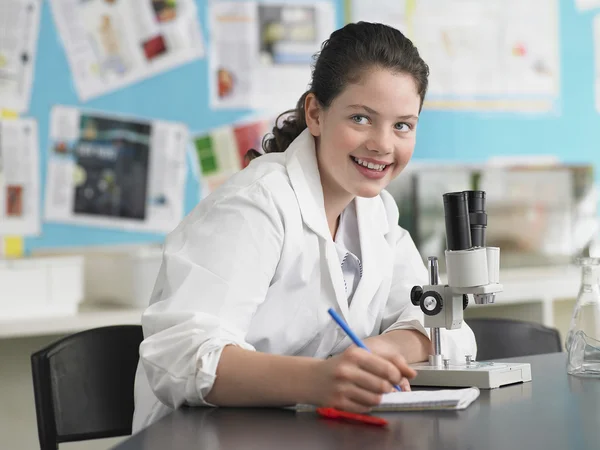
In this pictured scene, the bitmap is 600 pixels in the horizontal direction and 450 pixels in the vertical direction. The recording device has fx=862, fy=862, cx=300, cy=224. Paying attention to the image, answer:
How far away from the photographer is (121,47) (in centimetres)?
276

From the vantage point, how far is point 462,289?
3.76 ft

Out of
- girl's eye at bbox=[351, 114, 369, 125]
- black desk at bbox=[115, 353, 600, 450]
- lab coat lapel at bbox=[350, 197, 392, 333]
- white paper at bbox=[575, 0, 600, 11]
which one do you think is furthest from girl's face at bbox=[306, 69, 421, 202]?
white paper at bbox=[575, 0, 600, 11]

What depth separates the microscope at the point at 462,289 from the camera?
3.72ft

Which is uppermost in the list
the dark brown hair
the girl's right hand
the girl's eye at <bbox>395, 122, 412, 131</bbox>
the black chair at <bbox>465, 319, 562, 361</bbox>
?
the dark brown hair

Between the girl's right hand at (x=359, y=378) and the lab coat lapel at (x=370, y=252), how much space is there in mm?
410

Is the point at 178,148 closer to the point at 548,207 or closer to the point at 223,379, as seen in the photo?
the point at 548,207

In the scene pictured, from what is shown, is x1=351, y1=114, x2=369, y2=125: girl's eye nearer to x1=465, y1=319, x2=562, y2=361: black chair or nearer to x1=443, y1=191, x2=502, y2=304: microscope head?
x1=443, y1=191, x2=502, y2=304: microscope head

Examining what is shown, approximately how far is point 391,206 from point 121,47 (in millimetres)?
1466

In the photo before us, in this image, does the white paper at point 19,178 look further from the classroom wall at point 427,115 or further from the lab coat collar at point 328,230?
the lab coat collar at point 328,230

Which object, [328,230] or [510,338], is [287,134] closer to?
[328,230]

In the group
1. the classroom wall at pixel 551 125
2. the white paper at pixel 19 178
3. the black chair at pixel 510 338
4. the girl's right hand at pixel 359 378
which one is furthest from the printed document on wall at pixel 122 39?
the girl's right hand at pixel 359 378

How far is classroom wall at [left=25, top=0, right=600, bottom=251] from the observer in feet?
8.64

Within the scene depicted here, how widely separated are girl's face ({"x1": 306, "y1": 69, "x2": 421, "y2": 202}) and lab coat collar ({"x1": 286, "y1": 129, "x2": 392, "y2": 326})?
0.15 ft

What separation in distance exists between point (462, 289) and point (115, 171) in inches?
69.2
